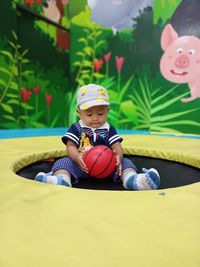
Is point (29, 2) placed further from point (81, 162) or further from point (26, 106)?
point (81, 162)

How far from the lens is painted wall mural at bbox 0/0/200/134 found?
3.75m

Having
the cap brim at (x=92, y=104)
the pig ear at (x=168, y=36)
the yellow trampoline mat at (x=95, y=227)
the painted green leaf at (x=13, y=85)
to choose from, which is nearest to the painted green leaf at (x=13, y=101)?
the painted green leaf at (x=13, y=85)

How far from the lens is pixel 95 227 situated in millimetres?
697

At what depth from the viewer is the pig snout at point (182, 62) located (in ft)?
12.5

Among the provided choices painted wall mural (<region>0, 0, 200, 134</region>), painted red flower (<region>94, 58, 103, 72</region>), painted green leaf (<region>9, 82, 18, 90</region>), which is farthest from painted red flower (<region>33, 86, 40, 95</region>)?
painted red flower (<region>94, 58, 103, 72</region>)

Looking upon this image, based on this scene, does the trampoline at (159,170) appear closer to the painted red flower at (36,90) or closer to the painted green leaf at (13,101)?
the painted green leaf at (13,101)

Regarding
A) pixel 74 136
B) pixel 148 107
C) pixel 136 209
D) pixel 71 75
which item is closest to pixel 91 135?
pixel 74 136

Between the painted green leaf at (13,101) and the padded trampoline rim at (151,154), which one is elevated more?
the painted green leaf at (13,101)

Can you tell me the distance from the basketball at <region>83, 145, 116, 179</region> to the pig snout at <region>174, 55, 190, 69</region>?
110 inches

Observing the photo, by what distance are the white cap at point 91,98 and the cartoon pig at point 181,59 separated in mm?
2544

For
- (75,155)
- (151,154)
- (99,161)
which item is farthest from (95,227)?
(151,154)

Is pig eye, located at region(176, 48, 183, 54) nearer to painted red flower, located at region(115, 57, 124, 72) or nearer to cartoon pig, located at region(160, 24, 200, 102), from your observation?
cartoon pig, located at region(160, 24, 200, 102)

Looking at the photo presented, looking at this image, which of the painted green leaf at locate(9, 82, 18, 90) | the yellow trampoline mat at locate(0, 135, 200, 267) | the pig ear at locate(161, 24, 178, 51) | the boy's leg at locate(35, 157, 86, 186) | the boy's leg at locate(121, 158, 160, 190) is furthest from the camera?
the pig ear at locate(161, 24, 178, 51)

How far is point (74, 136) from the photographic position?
4.94 ft
